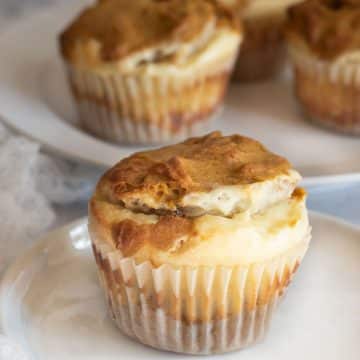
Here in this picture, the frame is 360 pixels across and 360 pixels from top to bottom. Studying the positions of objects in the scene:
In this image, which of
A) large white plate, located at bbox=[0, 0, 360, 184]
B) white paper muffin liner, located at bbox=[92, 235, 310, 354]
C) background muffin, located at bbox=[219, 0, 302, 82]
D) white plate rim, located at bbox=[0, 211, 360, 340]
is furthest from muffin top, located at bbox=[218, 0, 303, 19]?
white paper muffin liner, located at bbox=[92, 235, 310, 354]

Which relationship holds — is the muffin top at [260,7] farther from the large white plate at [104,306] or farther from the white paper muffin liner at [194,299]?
the white paper muffin liner at [194,299]

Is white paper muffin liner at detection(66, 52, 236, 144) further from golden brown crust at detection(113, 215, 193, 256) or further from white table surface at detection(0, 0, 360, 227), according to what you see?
golden brown crust at detection(113, 215, 193, 256)

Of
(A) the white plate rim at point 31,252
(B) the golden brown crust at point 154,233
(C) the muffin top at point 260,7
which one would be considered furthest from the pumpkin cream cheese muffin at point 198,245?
(C) the muffin top at point 260,7

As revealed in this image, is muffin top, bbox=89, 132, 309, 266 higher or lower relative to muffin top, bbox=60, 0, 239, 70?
higher

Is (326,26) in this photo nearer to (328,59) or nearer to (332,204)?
(328,59)

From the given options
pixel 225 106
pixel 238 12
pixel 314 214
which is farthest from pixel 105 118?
pixel 314 214
